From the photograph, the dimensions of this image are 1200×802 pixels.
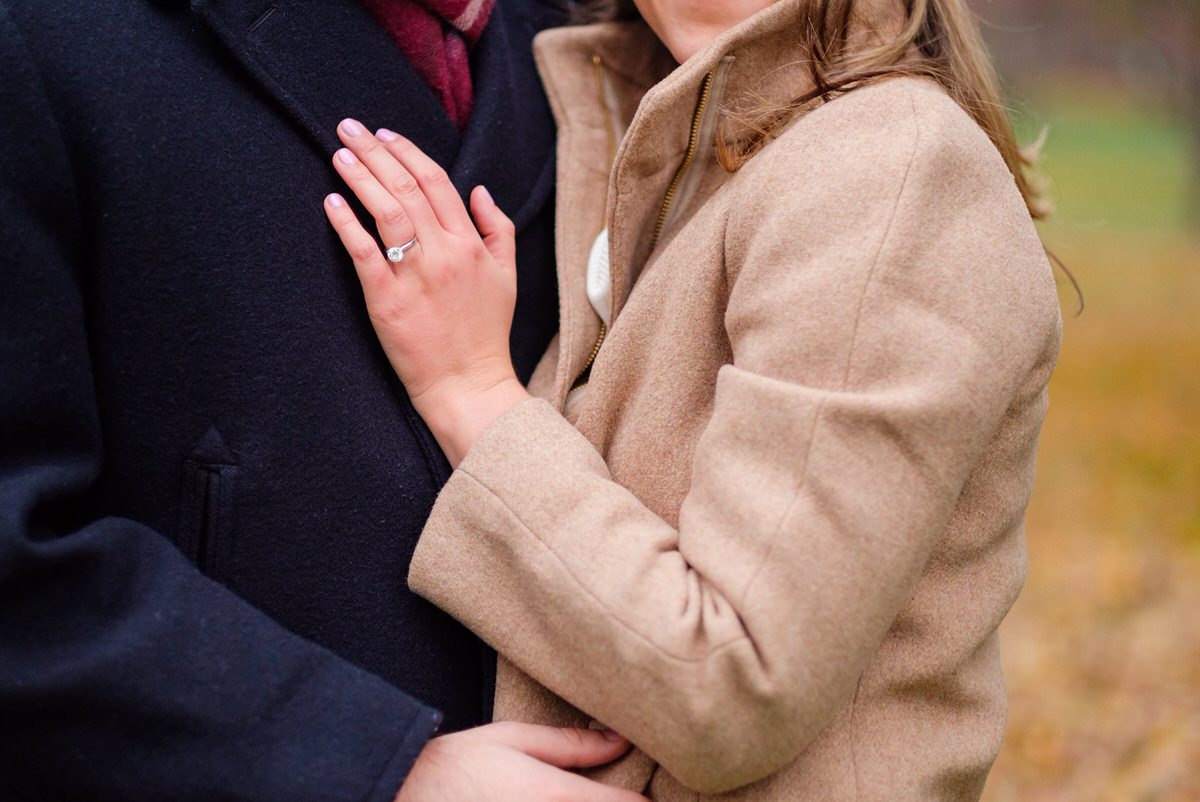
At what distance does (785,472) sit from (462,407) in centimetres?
51

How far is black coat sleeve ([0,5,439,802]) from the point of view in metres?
1.37

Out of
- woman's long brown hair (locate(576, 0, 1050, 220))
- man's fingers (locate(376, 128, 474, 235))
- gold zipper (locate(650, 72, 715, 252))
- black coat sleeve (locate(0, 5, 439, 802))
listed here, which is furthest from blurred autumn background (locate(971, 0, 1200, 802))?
black coat sleeve (locate(0, 5, 439, 802))

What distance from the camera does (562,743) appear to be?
61.3 inches

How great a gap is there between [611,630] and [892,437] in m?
0.40

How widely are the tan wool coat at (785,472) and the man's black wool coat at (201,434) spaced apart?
157mm

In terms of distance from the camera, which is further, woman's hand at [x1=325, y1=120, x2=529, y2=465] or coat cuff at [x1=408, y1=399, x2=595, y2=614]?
woman's hand at [x1=325, y1=120, x2=529, y2=465]

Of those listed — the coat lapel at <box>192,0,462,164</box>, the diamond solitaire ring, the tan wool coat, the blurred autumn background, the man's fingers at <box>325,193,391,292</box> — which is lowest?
the blurred autumn background

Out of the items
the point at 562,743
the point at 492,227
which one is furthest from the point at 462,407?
the point at 562,743

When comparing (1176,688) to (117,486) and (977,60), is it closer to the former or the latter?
(977,60)

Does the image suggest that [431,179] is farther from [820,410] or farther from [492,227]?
[820,410]

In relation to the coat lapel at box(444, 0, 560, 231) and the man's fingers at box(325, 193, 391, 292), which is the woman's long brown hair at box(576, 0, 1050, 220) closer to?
the coat lapel at box(444, 0, 560, 231)

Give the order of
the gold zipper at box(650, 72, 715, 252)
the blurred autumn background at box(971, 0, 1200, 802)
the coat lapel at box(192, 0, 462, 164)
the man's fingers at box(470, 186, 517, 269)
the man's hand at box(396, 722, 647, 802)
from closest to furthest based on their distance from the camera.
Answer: the man's hand at box(396, 722, 647, 802) < the coat lapel at box(192, 0, 462, 164) < the gold zipper at box(650, 72, 715, 252) < the man's fingers at box(470, 186, 517, 269) < the blurred autumn background at box(971, 0, 1200, 802)

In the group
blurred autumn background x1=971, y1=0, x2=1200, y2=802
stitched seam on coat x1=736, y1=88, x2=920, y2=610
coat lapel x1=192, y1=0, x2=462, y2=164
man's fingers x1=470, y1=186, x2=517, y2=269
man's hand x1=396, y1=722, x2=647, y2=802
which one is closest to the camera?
stitched seam on coat x1=736, y1=88, x2=920, y2=610

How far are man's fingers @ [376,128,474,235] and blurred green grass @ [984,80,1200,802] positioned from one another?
1.06 meters
